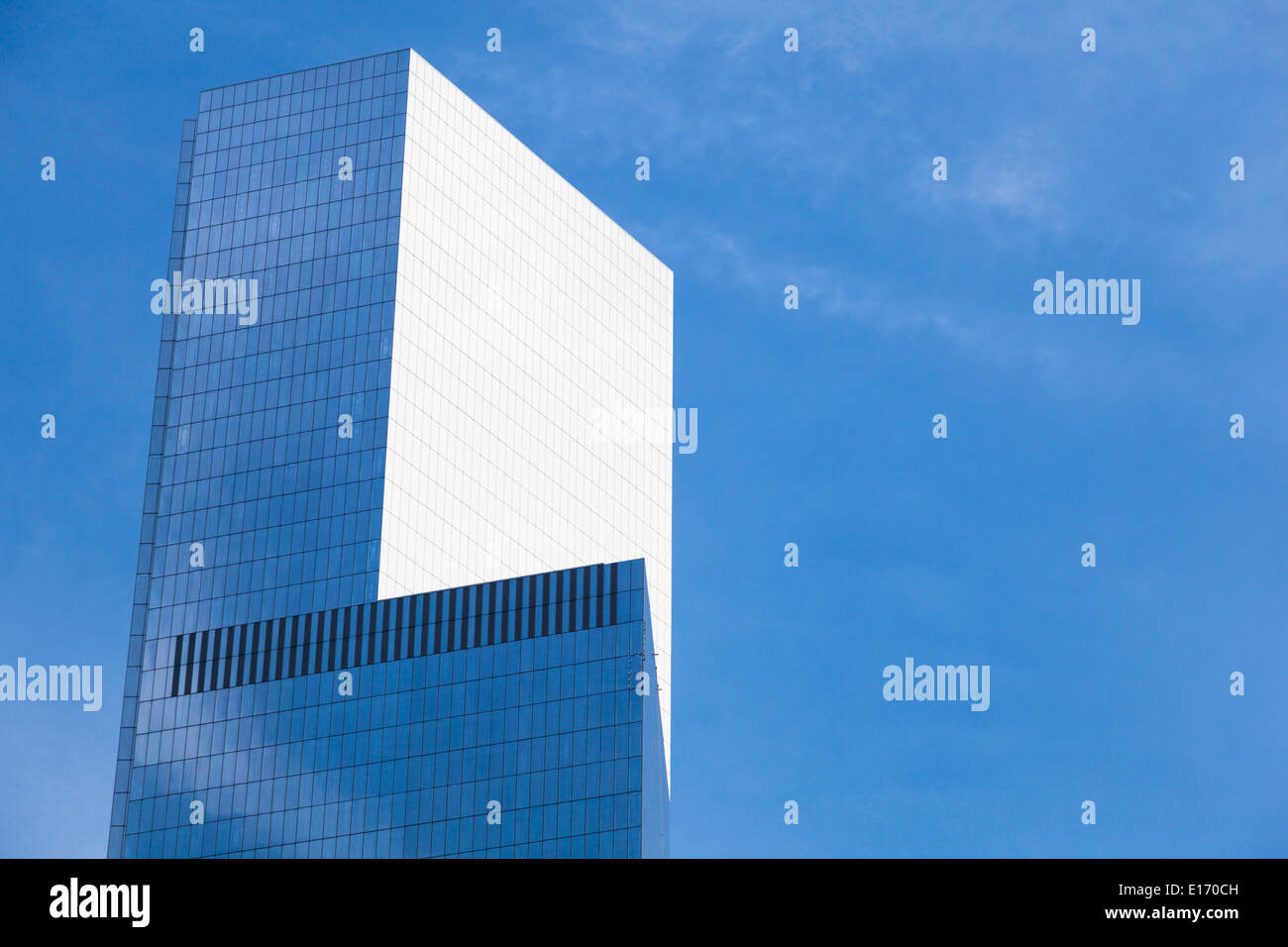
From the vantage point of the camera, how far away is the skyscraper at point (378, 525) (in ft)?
454

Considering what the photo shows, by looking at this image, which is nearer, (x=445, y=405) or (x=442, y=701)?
(x=442, y=701)

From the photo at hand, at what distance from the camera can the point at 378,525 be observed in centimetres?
16112

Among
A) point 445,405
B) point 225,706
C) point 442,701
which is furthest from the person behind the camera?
point 445,405

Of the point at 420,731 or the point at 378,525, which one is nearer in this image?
the point at 420,731

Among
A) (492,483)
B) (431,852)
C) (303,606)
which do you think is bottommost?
(431,852)

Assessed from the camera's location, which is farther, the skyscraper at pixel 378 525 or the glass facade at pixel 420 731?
the skyscraper at pixel 378 525

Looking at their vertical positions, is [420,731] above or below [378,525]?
below

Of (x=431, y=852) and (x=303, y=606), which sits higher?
(x=303, y=606)

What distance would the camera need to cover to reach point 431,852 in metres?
135

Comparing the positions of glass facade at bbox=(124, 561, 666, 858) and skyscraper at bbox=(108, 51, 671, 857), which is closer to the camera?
glass facade at bbox=(124, 561, 666, 858)

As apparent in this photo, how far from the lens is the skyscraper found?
13838cm

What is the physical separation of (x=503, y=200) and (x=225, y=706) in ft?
228
